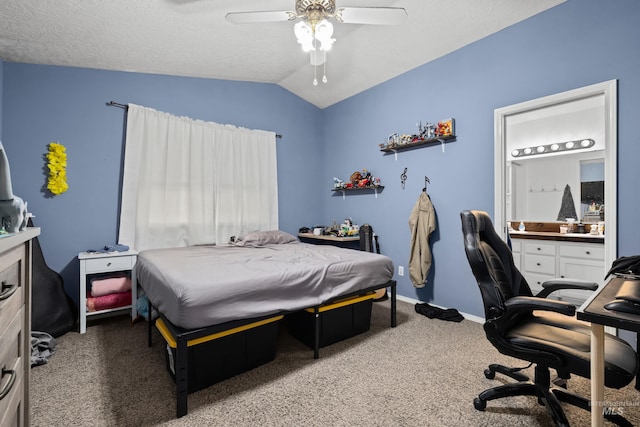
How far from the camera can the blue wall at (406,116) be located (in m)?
2.26

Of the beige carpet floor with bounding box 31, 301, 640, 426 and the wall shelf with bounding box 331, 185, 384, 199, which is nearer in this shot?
the beige carpet floor with bounding box 31, 301, 640, 426

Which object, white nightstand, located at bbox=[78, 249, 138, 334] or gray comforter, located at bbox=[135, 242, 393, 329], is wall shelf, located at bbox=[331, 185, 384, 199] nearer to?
gray comforter, located at bbox=[135, 242, 393, 329]

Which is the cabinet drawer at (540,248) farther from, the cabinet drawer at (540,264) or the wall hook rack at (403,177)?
the wall hook rack at (403,177)

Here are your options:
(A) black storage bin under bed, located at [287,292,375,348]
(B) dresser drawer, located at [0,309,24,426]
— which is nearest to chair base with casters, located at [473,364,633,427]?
(A) black storage bin under bed, located at [287,292,375,348]

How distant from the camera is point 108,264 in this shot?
9.29 ft

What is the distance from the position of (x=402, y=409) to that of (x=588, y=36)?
9.92ft

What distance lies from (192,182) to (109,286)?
1413mm

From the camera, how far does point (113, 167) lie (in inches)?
128

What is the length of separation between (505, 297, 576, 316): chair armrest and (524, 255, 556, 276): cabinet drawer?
2.88m

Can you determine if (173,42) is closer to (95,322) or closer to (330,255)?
(330,255)

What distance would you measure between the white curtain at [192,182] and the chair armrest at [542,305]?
3247mm

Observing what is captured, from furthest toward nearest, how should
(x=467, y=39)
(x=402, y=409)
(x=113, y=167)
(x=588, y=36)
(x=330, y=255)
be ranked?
(x=113, y=167)
(x=467, y=39)
(x=330, y=255)
(x=588, y=36)
(x=402, y=409)

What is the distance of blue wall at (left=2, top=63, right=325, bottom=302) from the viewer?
2867 millimetres

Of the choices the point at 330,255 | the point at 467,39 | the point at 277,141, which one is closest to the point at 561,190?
the point at 467,39
